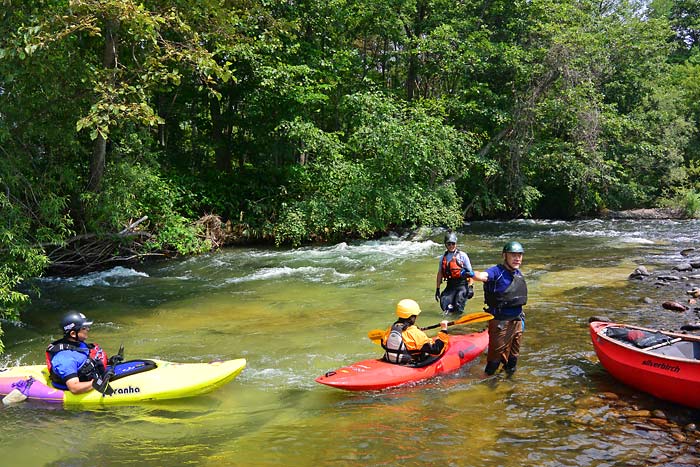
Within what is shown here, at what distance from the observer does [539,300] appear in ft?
31.4

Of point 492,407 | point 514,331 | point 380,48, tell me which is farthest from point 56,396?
point 380,48

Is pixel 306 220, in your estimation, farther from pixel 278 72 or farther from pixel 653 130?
pixel 653 130

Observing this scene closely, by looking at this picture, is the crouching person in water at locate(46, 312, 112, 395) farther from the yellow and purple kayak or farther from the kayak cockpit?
the kayak cockpit

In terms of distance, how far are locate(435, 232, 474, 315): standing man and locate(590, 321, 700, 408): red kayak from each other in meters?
2.34

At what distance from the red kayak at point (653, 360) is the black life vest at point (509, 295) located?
44.0 inches

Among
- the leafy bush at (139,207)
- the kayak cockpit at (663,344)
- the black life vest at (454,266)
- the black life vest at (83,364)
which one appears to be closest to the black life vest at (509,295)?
the kayak cockpit at (663,344)

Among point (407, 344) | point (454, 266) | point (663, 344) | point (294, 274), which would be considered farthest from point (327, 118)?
point (663, 344)

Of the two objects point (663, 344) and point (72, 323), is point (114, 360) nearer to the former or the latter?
point (72, 323)

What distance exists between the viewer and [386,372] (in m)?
5.75

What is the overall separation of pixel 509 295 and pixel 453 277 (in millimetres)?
2727

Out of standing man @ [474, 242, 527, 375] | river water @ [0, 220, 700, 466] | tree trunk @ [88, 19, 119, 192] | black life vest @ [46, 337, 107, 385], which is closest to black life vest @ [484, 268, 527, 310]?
standing man @ [474, 242, 527, 375]

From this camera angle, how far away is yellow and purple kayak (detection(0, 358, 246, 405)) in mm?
5594

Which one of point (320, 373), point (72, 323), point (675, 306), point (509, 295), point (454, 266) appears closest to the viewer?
point (72, 323)

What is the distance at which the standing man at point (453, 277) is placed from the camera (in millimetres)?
8242
